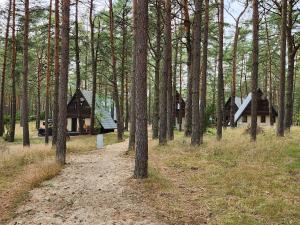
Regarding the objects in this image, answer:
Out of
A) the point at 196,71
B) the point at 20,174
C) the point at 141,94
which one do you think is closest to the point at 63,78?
the point at 20,174

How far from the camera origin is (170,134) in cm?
2256

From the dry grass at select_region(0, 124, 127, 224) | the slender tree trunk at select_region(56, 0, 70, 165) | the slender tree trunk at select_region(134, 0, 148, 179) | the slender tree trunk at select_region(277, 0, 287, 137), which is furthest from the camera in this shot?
the slender tree trunk at select_region(277, 0, 287, 137)

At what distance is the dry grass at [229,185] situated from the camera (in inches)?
283

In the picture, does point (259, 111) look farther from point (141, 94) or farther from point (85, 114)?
point (141, 94)

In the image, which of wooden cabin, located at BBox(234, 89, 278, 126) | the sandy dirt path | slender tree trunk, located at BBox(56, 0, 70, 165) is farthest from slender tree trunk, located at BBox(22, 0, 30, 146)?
wooden cabin, located at BBox(234, 89, 278, 126)

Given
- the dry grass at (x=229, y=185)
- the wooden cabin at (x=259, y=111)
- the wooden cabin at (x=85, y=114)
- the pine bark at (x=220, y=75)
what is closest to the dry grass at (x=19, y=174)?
the dry grass at (x=229, y=185)

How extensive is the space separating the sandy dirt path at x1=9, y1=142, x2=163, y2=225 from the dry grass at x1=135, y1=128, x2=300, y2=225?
56 cm

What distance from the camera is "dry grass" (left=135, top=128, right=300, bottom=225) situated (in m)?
7.20

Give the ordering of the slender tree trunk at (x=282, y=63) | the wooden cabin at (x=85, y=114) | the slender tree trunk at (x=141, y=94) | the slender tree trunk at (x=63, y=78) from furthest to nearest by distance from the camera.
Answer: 1. the wooden cabin at (x=85, y=114)
2. the slender tree trunk at (x=282, y=63)
3. the slender tree trunk at (x=63, y=78)
4. the slender tree trunk at (x=141, y=94)

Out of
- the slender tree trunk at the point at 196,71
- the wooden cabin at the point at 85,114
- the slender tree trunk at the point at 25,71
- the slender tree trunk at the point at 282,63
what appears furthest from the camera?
the wooden cabin at the point at 85,114

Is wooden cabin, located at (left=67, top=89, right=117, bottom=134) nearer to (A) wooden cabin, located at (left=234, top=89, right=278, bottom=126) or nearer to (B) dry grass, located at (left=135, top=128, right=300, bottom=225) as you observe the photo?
(A) wooden cabin, located at (left=234, top=89, right=278, bottom=126)

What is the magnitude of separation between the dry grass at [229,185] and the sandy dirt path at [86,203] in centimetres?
56

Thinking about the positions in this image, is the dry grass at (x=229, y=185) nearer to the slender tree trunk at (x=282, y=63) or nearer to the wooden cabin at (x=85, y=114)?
the slender tree trunk at (x=282, y=63)

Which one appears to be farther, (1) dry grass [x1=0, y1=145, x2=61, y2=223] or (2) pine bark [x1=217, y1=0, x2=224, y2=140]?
(2) pine bark [x1=217, y1=0, x2=224, y2=140]
